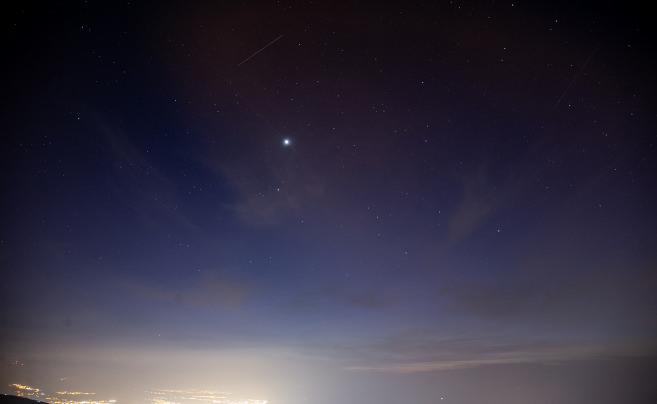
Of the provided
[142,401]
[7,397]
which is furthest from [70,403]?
[7,397]

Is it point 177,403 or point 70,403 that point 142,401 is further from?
point 70,403

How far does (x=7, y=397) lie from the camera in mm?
25781

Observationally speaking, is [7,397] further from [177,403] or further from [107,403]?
[177,403]

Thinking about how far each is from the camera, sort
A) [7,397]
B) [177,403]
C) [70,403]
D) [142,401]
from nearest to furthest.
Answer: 1. [7,397]
2. [70,403]
3. [142,401]
4. [177,403]

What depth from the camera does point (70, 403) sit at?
117312mm

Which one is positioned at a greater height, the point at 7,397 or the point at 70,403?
the point at 7,397

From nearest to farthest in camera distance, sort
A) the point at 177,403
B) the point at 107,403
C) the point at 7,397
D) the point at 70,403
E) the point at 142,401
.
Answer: the point at 7,397 → the point at 70,403 → the point at 107,403 → the point at 142,401 → the point at 177,403

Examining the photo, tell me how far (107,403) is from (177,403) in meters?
73.4

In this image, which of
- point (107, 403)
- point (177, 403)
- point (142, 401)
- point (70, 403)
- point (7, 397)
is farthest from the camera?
point (177, 403)

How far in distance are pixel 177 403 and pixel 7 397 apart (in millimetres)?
223486

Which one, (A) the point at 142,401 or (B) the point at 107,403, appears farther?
(A) the point at 142,401

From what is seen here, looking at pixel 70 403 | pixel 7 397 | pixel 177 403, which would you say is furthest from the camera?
pixel 177 403

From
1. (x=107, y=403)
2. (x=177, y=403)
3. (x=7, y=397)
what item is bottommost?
(x=177, y=403)

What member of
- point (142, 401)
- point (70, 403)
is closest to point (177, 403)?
point (142, 401)
